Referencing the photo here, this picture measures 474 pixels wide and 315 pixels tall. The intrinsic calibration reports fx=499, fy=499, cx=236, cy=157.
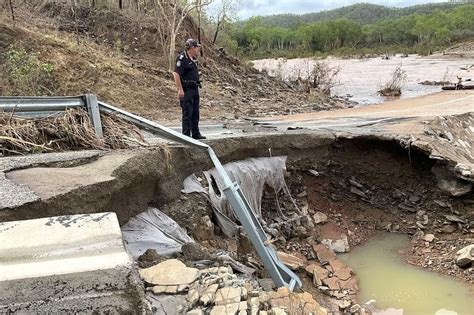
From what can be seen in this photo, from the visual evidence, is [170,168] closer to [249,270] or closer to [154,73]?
[249,270]

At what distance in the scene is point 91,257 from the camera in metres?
2.71

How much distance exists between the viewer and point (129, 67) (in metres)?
15.1

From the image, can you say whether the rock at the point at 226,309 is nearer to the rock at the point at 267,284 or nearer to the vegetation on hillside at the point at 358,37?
the rock at the point at 267,284

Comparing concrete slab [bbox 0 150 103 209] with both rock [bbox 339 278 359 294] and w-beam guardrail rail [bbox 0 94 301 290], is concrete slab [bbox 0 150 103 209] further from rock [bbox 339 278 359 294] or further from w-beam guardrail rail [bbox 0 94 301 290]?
rock [bbox 339 278 359 294]

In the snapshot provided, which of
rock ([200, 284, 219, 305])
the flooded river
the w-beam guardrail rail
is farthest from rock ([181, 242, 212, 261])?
the flooded river

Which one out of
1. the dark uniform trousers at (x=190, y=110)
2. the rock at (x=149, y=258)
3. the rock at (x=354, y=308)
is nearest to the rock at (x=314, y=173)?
the dark uniform trousers at (x=190, y=110)

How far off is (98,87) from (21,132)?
7.22m

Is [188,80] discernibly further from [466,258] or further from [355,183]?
[466,258]

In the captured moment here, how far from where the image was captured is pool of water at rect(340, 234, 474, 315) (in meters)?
6.32

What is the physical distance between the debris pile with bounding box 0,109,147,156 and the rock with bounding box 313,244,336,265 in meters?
3.15

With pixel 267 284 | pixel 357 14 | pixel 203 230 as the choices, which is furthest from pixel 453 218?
pixel 357 14

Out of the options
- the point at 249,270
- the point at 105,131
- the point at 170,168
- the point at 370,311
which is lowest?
the point at 370,311

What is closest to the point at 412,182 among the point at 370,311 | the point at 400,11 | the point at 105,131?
the point at 370,311

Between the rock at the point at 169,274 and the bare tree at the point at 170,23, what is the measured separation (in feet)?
43.8
